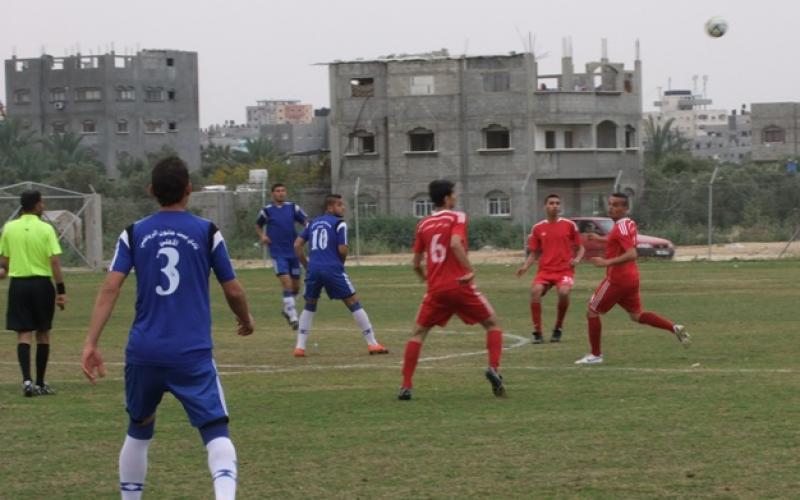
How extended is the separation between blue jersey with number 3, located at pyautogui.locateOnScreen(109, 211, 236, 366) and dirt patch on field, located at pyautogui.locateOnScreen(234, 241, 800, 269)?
40653mm

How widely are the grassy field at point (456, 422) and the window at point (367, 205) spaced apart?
5446 centimetres

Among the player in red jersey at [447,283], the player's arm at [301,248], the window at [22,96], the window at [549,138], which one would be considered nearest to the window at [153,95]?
the window at [22,96]

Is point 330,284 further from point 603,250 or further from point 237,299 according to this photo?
point 603,250

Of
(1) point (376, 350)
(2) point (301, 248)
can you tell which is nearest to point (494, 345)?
(1) point (376, 350)

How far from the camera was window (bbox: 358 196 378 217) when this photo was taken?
252 feet

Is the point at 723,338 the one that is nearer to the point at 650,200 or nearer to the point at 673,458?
the point at 673,458

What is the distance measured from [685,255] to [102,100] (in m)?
95.8

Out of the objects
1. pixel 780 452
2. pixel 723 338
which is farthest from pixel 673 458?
pixel 723 338

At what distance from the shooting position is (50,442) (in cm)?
1171

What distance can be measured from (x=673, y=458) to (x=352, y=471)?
85.2 inches

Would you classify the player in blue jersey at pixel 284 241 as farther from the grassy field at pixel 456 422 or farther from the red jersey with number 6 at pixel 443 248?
the red jersey with number 6 at pixel 443 248

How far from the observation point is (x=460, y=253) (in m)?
13.6

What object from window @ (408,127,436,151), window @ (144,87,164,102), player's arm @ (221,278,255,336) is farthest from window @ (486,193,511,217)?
player's arm @ (221,278,255,336)

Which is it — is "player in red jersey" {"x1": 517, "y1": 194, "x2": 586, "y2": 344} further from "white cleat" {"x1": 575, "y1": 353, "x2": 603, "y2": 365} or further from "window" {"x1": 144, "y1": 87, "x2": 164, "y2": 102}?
"window" {"x1": 144, "y1": 87, "x2": 164, "y2": 102}
